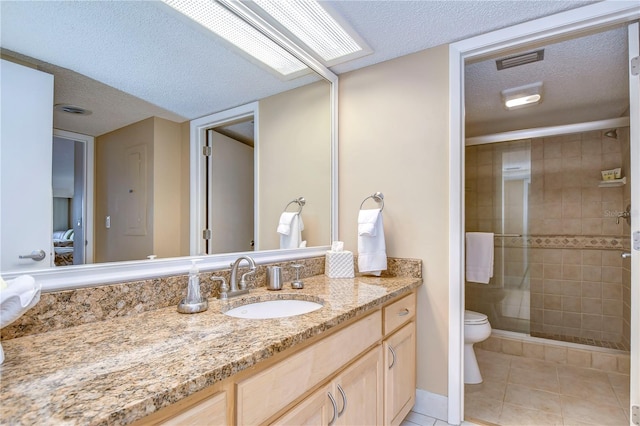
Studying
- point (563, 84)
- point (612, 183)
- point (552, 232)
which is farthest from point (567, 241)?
point (563, 84)

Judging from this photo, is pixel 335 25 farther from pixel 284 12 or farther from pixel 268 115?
pixel 268 115

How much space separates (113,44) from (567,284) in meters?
3.87

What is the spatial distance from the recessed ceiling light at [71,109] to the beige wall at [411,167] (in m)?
1.44

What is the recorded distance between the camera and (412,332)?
5.70 feet

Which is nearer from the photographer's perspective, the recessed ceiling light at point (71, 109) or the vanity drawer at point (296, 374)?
the vanity drawer at point (296, 374)

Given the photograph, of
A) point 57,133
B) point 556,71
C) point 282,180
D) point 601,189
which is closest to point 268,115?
point 282,180

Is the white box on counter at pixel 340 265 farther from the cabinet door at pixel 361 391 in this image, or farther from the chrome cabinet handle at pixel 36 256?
the chrome cabinet handle at pixel 36 256

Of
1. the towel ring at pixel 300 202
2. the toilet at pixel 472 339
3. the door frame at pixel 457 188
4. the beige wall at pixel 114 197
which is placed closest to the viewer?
the beige wall at pixel 114 197

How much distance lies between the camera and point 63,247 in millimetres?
961

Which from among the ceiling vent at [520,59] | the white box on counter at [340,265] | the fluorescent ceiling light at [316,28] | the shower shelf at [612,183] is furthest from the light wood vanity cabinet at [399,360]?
the shower shelf at [612,183]

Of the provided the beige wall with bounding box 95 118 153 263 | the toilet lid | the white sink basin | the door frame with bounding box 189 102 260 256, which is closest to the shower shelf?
the toilet lid

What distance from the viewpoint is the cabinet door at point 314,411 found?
2.92 ft

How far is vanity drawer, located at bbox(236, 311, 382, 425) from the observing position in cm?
77

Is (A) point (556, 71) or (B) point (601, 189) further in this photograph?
(B) point (601, 189)
